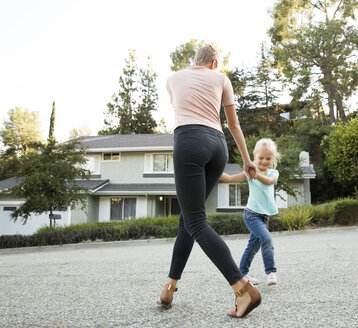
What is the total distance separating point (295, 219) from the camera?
1229 centimetres

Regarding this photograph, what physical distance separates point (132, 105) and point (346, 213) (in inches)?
1244

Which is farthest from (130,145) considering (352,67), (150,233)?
(352,67)

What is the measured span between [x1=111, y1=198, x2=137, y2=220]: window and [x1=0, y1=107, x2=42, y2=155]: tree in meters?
25.8

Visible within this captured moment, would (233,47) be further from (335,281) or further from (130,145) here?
(335,281)

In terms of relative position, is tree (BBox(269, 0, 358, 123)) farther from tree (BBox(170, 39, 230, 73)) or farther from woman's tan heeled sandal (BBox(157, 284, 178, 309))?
woman's tan heeled sandal (BBox(157, 284, 178, 309))

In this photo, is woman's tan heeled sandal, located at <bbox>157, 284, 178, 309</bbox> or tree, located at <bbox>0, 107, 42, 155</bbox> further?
tree, located at <bbox>0, 107, 42, 155</bbox>

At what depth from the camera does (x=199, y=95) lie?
2.45 meters

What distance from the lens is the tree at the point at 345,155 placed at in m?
20.7

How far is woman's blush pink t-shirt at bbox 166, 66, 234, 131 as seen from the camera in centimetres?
241

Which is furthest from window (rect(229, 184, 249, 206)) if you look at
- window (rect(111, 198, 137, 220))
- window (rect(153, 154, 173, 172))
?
window (rect(111, 198, 137, 220))

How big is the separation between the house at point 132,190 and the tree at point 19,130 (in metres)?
22.3

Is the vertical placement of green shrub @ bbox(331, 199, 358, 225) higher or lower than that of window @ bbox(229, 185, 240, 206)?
lower

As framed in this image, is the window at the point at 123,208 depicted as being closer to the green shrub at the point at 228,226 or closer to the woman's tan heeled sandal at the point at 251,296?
the green shrub at the point at 228,226

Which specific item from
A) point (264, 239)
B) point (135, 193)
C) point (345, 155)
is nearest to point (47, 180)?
point (135, 193)
